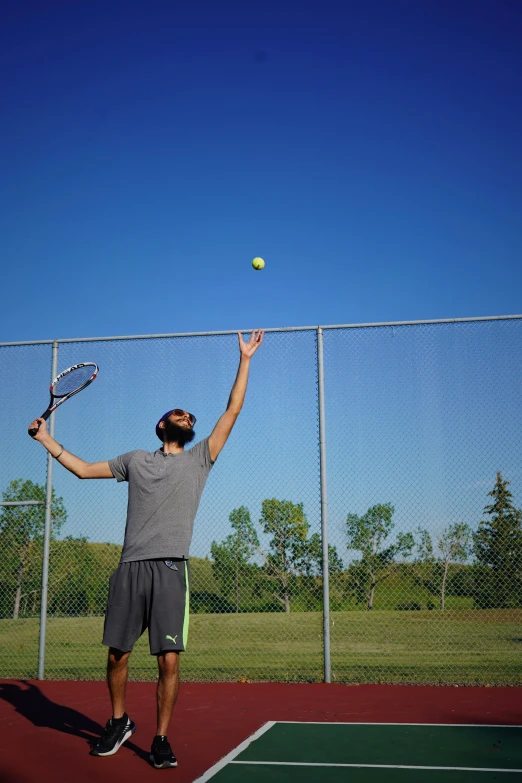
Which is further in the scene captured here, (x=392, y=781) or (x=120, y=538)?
(x=120, y=538)

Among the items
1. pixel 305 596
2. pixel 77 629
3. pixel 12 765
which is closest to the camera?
pixel 12 765

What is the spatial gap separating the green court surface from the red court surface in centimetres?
20

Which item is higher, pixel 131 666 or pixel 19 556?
pixel 19 556

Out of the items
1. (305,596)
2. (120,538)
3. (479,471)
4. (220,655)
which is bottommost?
(220,655)

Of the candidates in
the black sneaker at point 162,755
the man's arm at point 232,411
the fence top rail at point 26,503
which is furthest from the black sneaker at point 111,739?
the fence top rail at point 26,503

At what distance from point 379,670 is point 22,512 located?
4.14 meters

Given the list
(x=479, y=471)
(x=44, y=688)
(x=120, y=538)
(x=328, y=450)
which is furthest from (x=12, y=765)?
(x=479, y=471)

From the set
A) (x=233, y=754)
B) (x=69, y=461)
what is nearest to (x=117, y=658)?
(x=233, y=754)

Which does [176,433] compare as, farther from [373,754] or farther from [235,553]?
[235,553]

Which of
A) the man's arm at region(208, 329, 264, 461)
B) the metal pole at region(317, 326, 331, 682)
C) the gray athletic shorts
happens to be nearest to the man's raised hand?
the man's arm at region(208, 329, 264, 461)

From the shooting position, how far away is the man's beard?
14.0ft

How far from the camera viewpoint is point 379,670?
307 inches

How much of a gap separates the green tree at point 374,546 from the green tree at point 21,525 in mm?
2966

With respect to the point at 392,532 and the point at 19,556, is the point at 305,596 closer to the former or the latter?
the point at 392,532
